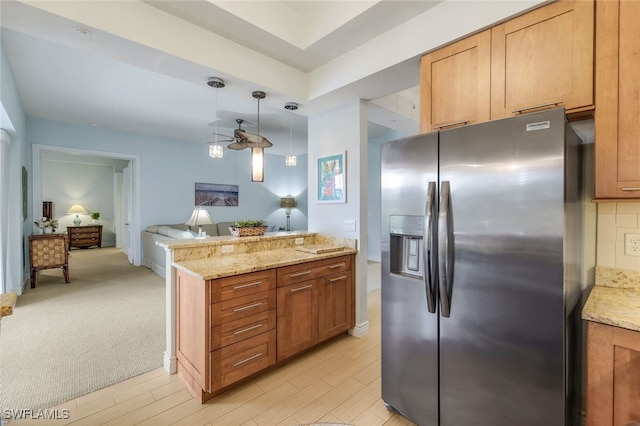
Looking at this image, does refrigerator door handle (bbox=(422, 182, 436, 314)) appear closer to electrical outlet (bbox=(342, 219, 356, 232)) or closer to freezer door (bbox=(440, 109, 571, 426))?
freezer door (bbox=(440, 109, 571, 426))

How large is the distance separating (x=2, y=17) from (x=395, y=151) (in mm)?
2429

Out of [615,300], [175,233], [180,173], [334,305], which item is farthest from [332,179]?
[180,173]

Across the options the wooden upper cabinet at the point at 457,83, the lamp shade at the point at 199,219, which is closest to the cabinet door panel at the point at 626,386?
the wooden upper cabinet at the point at 457,83

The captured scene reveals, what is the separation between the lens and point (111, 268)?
588 cm

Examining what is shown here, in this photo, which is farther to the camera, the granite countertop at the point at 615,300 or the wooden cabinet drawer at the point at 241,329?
the wooden cabinet drawer at the point at 241,329

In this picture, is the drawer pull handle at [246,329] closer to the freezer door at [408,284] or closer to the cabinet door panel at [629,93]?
the freezer door at [408,284]

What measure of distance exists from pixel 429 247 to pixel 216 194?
642 cm

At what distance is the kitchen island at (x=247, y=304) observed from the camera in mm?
1920

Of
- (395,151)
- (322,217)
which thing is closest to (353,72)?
(395,151)

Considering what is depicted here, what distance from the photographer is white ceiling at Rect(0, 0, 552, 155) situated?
70.2 inches

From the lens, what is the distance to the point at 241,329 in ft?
6.68

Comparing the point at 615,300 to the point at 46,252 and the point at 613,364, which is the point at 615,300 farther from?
the point at 46,252

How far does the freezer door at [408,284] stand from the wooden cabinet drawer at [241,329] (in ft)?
2.86

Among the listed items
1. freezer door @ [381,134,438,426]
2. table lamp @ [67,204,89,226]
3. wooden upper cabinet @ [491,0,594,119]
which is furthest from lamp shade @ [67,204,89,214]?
wooden upper cabinet @ [491,0,594,119]
